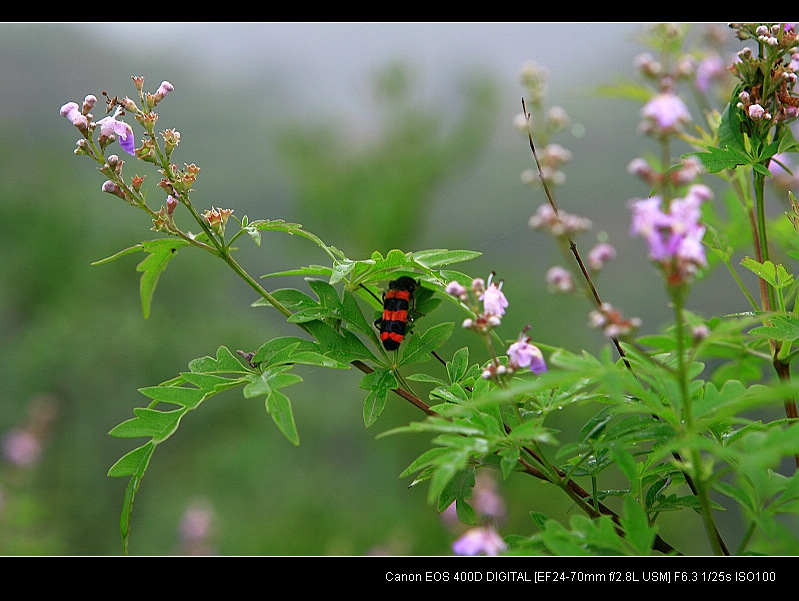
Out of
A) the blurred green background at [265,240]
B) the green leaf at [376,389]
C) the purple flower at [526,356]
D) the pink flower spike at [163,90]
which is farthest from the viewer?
the blurred green background at [265,240]

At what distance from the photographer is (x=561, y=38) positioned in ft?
25.4

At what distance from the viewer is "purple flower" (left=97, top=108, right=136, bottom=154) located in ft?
3.46

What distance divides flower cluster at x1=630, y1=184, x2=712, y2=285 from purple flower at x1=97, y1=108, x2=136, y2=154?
2.64 ft

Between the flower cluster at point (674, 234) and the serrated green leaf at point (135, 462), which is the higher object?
the flower cluster at point (674, 234)

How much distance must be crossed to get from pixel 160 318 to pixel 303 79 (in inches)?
190

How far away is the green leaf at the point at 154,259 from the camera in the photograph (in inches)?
40.1

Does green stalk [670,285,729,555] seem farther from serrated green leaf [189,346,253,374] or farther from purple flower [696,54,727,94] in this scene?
purple flower [696,54,727,94]

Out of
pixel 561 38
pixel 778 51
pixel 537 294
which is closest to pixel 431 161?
pixel 537 294

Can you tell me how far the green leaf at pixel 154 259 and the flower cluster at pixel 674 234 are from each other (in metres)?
0.67

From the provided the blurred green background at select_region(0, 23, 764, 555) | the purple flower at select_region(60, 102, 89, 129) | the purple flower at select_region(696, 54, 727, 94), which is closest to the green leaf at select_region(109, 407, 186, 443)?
the purple flower at select_region(60, 102, 89, 129)

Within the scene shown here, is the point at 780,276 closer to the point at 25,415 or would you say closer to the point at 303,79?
the point at 25,415

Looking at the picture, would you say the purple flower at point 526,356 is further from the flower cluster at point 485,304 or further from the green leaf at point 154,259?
the green leaf at point 154,259

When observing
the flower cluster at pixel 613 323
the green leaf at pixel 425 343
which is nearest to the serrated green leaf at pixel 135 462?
the green leaf at pixel 425 343

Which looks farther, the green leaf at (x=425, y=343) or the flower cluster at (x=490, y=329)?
the green leaf at (x=425, y=343)
